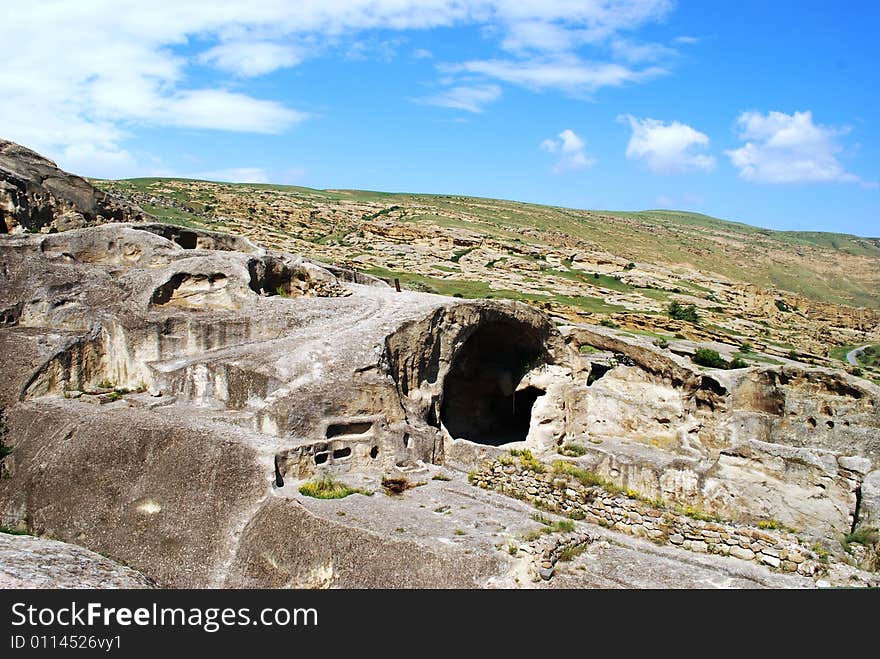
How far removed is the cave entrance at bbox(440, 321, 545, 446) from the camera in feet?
65.3

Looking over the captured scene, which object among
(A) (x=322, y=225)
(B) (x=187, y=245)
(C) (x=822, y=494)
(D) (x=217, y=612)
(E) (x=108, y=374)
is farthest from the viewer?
(A) (x=322, y=225)

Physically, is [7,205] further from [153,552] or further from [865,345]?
[865,345]

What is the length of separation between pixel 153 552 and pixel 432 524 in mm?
4118

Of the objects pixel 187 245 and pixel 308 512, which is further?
pixel 187 245

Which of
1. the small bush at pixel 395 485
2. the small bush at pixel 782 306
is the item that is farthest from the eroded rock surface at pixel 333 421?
the small bush at pixel 782 306

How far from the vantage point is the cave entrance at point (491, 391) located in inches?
784

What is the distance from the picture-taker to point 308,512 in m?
10.3

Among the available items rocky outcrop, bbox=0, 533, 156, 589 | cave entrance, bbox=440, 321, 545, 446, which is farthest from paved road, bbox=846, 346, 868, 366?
rocky outcrop, bbox=0, 533, 156, 589

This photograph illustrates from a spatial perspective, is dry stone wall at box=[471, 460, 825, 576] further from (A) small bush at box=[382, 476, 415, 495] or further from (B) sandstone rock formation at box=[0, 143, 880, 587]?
(A) small bush at box=[382, 476, 415, 495]

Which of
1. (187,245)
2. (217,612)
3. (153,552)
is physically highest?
(187,245)

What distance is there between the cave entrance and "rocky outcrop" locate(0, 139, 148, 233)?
13219mm

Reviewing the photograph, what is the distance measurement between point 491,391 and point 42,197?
608 inches

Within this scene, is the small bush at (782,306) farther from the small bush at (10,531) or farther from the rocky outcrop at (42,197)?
the small bush at (10,531)

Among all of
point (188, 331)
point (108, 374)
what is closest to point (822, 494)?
point (188, 331)
